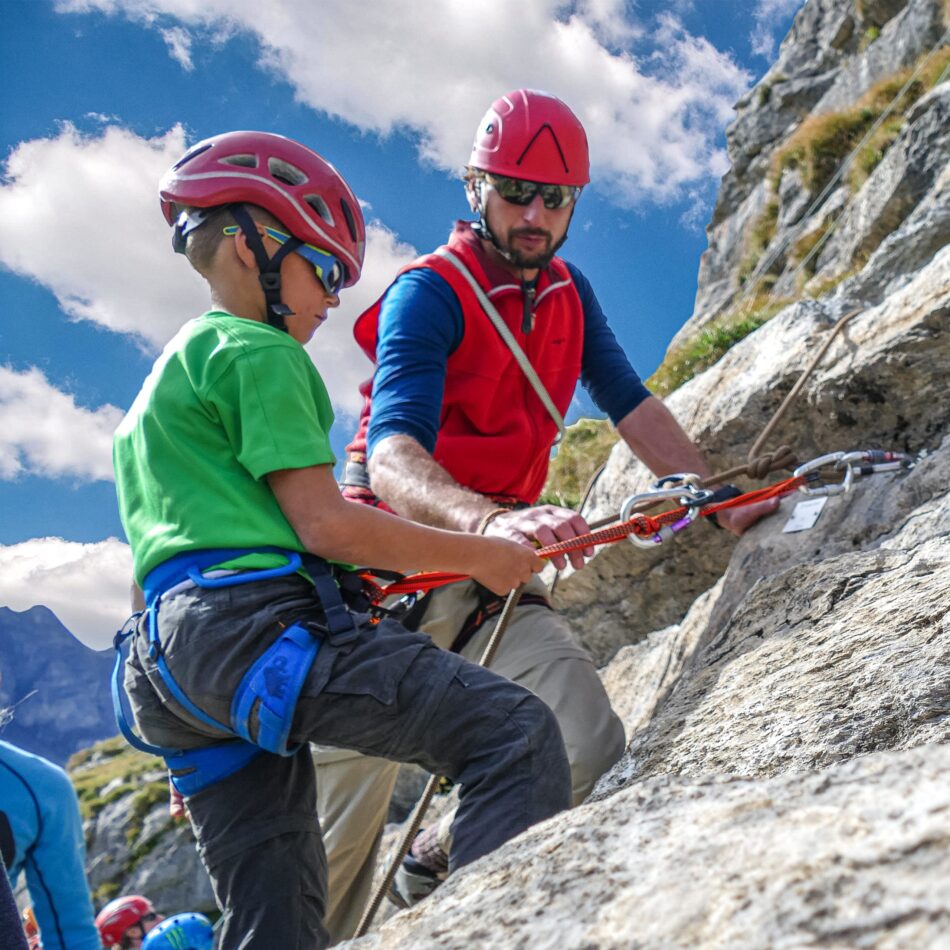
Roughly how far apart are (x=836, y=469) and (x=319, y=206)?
2.76 meters

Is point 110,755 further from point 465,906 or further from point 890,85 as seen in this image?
point 465,906

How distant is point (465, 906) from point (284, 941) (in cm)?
171

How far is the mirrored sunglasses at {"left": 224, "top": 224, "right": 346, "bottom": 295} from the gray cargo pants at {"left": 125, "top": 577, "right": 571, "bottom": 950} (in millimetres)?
1317

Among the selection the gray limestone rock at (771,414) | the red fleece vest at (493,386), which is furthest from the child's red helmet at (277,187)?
the gray limestone rock at (771,414)

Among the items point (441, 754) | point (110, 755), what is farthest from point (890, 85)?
point (110, 755)

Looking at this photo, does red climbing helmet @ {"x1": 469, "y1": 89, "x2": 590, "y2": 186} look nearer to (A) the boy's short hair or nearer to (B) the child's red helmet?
(B) the child's red helmet

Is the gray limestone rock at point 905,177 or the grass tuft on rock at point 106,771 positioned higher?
the grass tuft on rock at point 106,771

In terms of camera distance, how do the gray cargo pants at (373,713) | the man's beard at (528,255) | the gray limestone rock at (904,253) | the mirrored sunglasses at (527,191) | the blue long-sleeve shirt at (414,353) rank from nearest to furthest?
the gray cargo pants at (373,713) → the blue long-sleeve shirt at (414,353) → the man's beard at (528,255) → the mirrored sunglasses at (527,191) → the gray limestone rock at (904,253)

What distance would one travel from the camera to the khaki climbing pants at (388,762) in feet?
13.5

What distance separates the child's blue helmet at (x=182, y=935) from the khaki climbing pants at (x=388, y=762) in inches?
233

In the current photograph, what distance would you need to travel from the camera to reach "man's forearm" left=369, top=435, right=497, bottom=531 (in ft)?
13.1

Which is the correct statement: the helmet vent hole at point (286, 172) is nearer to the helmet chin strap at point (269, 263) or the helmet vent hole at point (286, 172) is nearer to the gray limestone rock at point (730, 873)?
the helmet chin strap at point (269, 263)

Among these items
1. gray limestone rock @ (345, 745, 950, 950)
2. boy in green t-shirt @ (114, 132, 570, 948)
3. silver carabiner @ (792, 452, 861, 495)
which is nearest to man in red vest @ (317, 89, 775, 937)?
silver carabiner @ (792, 452, 861, 495)

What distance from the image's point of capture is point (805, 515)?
183 inches
